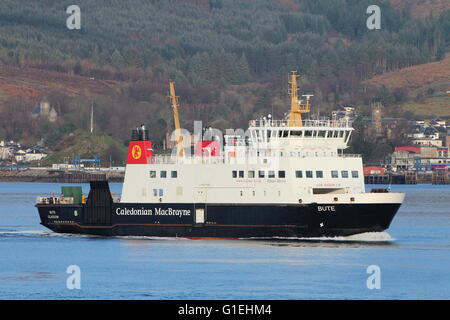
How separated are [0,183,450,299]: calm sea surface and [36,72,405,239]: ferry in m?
0.90

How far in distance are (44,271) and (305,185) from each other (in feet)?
46.8

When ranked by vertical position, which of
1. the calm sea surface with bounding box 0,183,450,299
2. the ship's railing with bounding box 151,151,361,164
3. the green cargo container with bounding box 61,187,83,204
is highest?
the ship's railing with bounding box 151,151,361,164

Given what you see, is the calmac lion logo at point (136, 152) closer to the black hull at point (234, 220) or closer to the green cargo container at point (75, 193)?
the black hull at point (234, 220)

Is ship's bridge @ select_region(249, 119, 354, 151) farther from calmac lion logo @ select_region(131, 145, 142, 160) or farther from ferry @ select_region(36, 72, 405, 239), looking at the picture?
calmac lion logo @ select_region(131, 145, 142, 160)

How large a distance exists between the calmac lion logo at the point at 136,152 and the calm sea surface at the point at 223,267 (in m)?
4.55

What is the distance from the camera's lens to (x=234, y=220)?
56562 millimetres

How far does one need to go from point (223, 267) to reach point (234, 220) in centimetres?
836

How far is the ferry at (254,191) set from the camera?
5525cm

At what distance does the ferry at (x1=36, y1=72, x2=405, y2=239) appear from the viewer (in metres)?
55.2

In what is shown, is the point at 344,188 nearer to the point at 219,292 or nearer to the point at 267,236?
the point at 267,236

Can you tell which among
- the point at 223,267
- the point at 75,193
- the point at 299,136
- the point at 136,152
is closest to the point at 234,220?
the point at 299,136

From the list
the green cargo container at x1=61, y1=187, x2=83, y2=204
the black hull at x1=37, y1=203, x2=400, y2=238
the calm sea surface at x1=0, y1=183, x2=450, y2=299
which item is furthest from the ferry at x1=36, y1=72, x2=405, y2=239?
the green cargo container at x1=61, y1=187, x2=83, y2=204

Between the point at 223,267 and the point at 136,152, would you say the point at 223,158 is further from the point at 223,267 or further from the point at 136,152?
the point at 223,267
